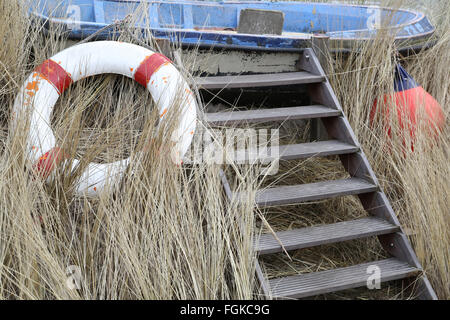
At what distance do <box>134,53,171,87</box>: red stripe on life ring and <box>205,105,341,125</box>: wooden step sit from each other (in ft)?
1.36

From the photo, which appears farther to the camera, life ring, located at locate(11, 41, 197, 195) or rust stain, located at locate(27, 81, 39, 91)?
rust stain, located at locate(27, 81, 39, 91)

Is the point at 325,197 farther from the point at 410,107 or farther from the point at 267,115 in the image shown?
the point at 410,107

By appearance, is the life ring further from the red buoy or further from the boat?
the red buoy

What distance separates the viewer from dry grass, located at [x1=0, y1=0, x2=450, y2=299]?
7.95 feet

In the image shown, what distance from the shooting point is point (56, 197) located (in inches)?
106

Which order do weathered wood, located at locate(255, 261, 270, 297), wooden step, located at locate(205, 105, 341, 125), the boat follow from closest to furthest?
weathered wood, located at locate(255, 261, 270, 297)
wooden step, located at locate(205, 105, 341, 125)
the boat

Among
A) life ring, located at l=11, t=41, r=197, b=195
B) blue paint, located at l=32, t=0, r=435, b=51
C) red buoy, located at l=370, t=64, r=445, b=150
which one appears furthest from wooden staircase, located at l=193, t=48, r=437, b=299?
blue paint, located at l=32, t=0, r=435, b=51

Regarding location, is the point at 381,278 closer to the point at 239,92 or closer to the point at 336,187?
the point at 336,187

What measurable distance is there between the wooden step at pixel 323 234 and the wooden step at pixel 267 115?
0.75 meters

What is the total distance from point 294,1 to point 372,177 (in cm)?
284

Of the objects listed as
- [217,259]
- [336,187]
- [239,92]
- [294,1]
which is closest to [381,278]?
[336,187]

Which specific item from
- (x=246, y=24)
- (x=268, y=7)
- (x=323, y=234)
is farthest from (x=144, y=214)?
(x=268, y=7)

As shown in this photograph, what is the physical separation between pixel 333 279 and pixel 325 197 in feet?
1.66

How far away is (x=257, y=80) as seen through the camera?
363 centimetres
